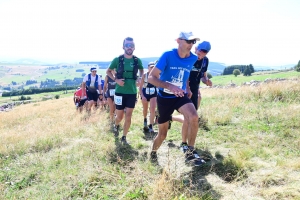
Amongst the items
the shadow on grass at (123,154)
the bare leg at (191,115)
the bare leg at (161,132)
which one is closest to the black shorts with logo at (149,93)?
the shadow on grass at (123,154)

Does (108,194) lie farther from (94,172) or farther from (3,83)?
(3,83)

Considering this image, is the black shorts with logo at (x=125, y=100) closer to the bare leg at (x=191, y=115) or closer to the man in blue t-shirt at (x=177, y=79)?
the man in blue t-shirt at (x=177, y=79)

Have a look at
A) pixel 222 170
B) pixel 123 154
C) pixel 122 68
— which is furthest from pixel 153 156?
pixel 122 68

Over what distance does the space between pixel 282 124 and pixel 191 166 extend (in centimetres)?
303

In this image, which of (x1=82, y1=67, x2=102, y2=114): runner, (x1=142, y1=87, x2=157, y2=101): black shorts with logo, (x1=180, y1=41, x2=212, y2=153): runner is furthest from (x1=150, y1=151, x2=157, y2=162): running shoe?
(x1=82, y1=67, x2=102, y2=114): runner

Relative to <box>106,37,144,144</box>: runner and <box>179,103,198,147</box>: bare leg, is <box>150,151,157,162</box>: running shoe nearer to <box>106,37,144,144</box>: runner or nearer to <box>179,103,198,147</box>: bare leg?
<box>179,103,198,147</box>: bare leg

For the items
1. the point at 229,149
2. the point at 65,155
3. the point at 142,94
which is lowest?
the point at 65,155

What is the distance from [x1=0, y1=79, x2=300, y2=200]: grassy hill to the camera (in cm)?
315

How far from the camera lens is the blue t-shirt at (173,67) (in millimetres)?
3680

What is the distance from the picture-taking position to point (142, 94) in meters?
7.00

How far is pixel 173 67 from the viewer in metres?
3.77

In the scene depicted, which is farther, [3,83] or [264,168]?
[3,83]

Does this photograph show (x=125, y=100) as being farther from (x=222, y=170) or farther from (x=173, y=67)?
(x=222, y=170)

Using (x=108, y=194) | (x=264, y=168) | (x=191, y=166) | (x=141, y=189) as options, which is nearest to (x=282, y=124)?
(x=264, y=168)
